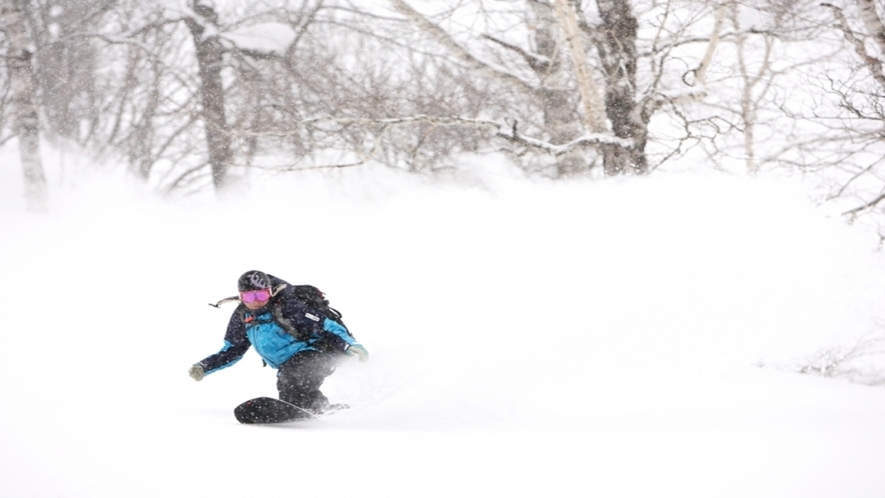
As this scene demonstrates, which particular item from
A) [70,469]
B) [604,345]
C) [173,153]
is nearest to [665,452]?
[70,469]

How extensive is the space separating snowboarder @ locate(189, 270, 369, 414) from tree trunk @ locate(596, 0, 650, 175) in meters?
6.21

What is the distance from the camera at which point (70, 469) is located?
3.21 meters

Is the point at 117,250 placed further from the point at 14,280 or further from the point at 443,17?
the point at 443,17

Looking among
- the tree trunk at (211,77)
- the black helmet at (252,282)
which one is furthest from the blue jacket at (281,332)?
the tree trunk at (211,77)

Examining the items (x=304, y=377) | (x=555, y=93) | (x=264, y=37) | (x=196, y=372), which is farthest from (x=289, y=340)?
(x=264, y=37)

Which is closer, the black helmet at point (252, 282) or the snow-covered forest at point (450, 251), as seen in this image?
the snow-covered forest at point (450, 251)

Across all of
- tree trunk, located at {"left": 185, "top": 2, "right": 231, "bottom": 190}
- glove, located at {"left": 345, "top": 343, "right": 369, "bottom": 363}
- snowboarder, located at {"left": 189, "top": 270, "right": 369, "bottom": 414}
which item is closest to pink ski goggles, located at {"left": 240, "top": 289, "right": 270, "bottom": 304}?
snowboarder, located at {"left": 189, "top": 270, "right": 369, "bottom": 414}

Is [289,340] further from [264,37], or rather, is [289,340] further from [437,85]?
[264,37]

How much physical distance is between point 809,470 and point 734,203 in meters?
6.32

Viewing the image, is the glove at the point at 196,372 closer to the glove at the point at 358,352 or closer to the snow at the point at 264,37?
the glove at the point at 358,352

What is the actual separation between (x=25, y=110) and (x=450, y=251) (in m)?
8.01

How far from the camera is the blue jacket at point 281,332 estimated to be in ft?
15.6

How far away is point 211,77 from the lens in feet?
49.8

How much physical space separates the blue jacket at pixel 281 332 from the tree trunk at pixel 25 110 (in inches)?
371
